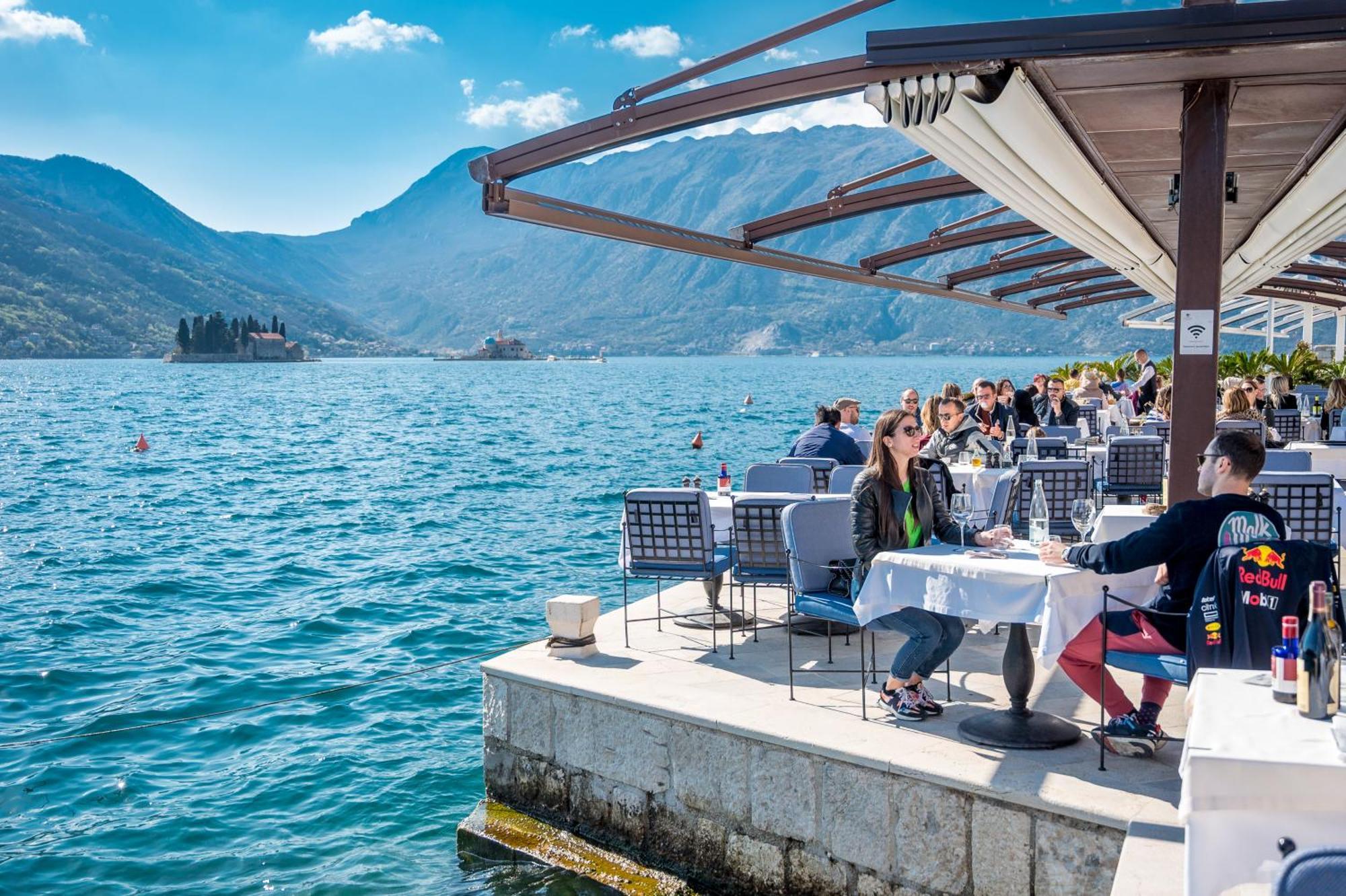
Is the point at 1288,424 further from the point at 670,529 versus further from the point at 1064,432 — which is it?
the point at 670,529


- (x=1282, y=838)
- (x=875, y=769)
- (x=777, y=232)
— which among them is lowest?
(x=875, y=769)

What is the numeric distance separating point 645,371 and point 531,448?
345ft

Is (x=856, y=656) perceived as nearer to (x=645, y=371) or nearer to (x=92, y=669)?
(x=92, y=669)

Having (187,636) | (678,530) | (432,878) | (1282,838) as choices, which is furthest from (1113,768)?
(187,636)

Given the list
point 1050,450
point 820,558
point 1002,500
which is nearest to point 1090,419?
point 1050,450

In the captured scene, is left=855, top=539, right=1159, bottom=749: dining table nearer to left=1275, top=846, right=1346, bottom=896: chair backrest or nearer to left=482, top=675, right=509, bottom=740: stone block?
left=482, top=675, right=509, bottom=740: stone block

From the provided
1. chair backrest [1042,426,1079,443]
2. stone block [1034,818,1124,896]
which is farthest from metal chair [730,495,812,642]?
chair backrest [1042,426,1079,443]

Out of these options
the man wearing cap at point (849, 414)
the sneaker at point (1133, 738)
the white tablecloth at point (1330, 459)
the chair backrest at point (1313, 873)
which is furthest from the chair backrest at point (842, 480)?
the chair backrest at point (1313, 873)

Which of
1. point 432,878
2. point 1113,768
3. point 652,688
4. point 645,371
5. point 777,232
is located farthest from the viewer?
point 645,371

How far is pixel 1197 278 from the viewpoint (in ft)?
17.3

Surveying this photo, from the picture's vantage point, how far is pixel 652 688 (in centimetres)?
530

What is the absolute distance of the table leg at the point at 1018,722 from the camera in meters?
4.56

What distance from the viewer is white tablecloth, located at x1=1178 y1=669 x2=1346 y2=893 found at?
7.90ft

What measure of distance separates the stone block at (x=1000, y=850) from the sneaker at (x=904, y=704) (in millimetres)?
845
